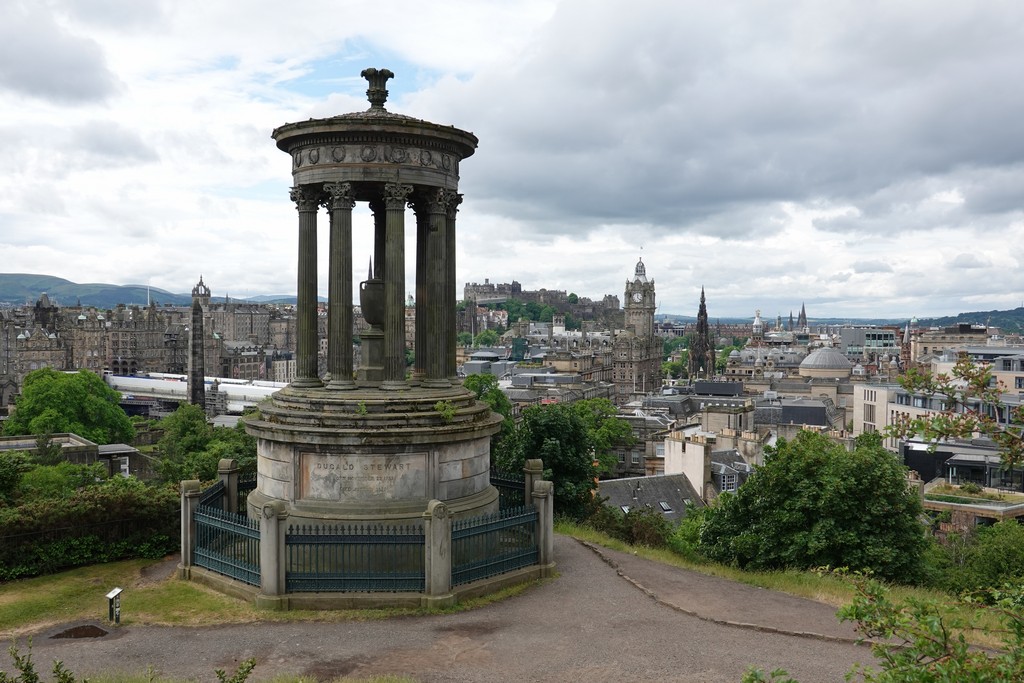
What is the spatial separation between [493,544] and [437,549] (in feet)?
6.85

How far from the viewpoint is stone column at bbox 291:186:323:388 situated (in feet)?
70.3

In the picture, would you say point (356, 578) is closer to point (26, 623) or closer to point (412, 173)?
point (26, 623)

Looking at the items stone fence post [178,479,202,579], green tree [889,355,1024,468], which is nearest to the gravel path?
stone fence post [178,479,202,579]

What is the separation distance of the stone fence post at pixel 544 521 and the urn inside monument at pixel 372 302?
6.19m

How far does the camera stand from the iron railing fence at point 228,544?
18.3 metres

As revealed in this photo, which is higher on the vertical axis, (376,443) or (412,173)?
(412,173)

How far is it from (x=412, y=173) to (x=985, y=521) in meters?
44.6

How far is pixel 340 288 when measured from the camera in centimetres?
2114

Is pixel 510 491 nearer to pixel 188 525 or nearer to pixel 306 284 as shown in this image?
pixel 306 284

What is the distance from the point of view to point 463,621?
16.8 metres

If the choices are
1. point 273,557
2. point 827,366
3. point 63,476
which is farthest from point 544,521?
point 827,366

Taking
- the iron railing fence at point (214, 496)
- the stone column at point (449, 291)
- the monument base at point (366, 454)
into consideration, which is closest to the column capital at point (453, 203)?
the stone column at point (449, 291)

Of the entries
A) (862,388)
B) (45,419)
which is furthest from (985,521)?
(45,419)

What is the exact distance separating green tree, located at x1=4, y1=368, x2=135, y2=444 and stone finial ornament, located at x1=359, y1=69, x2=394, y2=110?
59.4m
